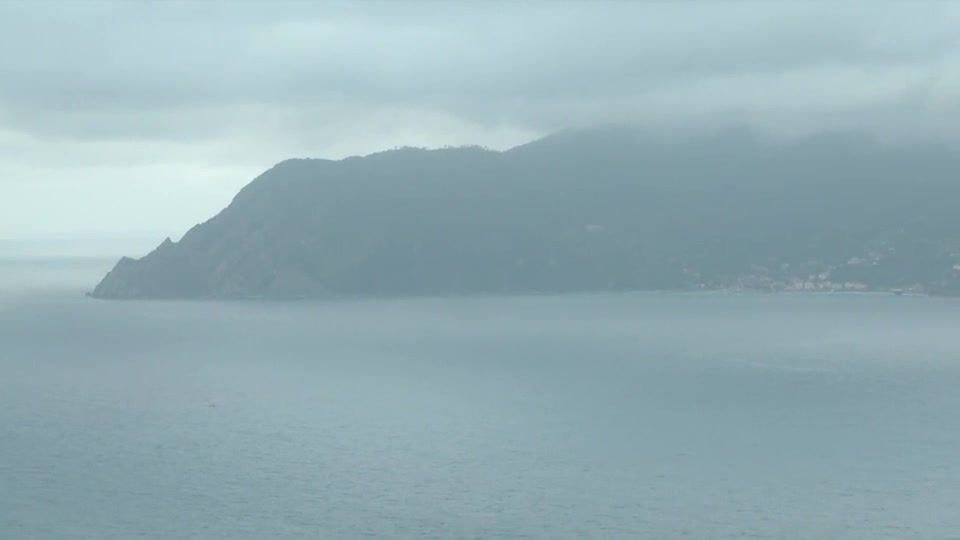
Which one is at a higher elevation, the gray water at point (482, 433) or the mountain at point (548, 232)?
the mountain at point (548, 232)

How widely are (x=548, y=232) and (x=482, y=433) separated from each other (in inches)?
Result: 4466

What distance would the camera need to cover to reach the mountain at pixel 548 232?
151875mm

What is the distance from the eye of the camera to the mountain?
498ft

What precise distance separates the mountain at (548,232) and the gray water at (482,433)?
38.7 metres

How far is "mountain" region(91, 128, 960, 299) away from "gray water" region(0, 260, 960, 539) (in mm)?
38746

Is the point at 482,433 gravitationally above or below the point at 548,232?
below

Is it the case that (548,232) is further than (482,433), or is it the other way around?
(548,232)

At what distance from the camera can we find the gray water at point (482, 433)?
40.2 metres

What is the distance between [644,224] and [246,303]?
60.7 metres

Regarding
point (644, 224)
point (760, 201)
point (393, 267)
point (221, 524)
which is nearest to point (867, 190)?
point (760, 201)

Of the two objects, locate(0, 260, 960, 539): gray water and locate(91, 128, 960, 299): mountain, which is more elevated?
locate(91, 128, 960, 299): mountain

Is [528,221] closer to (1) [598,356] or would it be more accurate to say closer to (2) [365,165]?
(2) [365,165]

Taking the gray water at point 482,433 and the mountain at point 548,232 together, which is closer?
the gray water at point 482,433

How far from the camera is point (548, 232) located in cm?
16812
